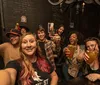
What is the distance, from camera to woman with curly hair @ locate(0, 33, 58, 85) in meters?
1.36

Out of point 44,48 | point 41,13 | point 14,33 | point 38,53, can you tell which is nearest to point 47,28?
point 41,13

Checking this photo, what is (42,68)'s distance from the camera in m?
1.55

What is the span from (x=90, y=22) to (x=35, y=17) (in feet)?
4.72

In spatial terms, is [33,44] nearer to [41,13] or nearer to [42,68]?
[42,68]

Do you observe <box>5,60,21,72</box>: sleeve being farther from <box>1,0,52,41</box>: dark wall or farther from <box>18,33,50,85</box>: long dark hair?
<box>1,0,52,41</box>: dark wall

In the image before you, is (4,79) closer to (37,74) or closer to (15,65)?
(15,65)

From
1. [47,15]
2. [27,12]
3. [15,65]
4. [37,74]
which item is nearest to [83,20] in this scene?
[47,15]

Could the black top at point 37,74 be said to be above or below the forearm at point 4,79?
below

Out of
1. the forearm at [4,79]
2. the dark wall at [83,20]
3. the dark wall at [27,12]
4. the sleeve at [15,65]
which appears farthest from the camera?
the dark wall at [83,20]

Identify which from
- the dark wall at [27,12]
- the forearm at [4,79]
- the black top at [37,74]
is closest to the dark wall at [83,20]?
the dark wall at [27,12]

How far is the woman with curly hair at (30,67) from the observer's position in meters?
1.36

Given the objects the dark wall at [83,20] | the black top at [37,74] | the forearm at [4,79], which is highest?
the dark wall at [83,20]

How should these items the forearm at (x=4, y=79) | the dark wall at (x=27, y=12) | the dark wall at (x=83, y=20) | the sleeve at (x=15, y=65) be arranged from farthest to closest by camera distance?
the dark wall at (x=83, y=20), the dark wall at (x=27, y=12), the sleeve at (x=15, y=65), the forearm at (x=4, y=79)

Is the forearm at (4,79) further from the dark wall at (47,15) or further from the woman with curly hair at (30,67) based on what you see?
the dark wall at (47,15)
